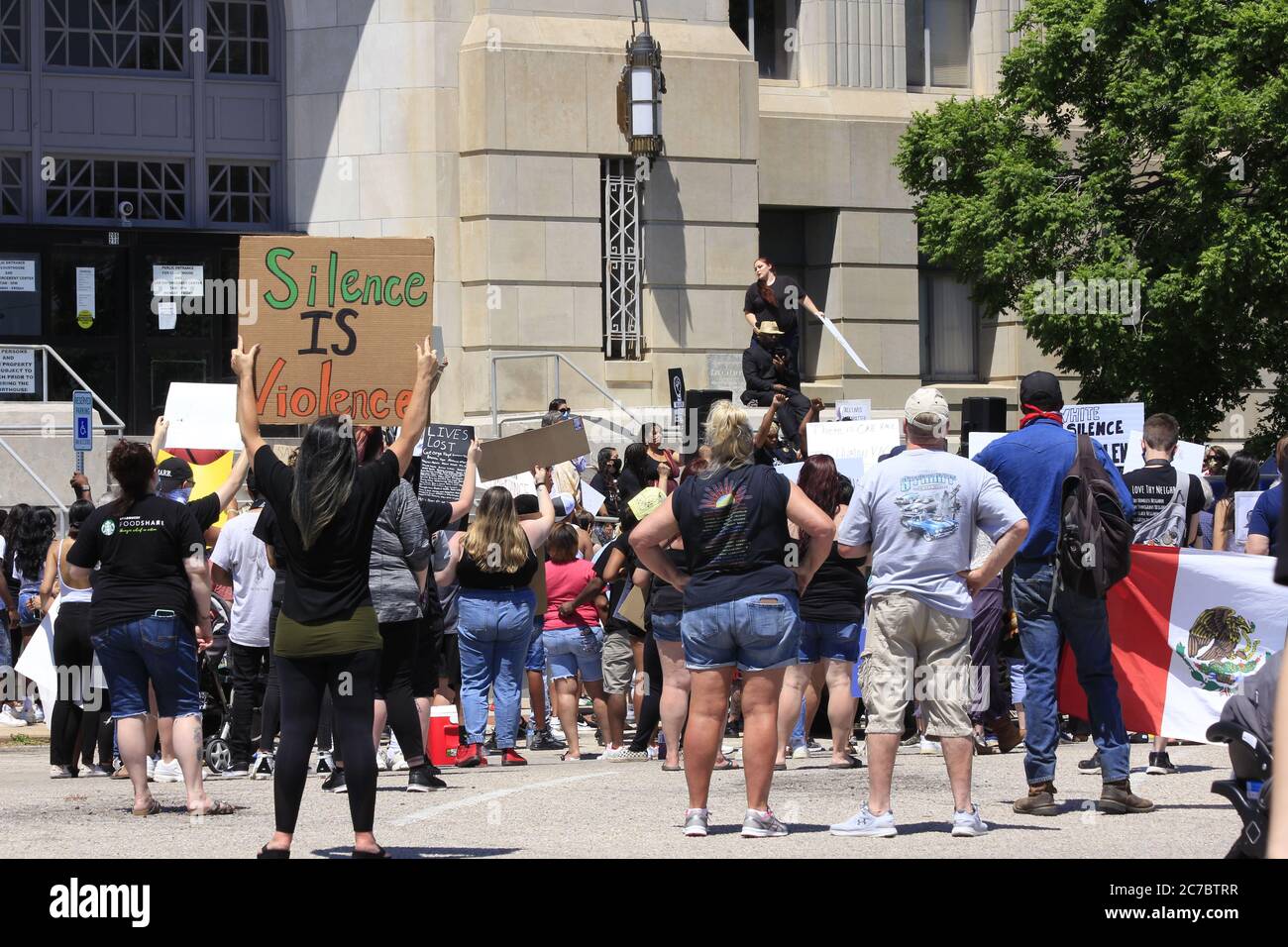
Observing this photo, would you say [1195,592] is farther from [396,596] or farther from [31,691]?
[31,691]

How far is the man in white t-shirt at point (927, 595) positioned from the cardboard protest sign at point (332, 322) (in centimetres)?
370

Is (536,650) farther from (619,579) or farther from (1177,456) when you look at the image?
(1177,456)

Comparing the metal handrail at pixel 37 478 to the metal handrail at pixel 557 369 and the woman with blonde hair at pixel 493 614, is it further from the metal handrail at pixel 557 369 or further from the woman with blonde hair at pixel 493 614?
the woman with blonde hair at pixel 493 614

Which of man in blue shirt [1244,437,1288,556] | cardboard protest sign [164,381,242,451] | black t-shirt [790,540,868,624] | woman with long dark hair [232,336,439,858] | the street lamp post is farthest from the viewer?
the street lamp post

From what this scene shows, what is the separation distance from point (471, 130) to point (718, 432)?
660 inches

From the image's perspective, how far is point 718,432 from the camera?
340 inches

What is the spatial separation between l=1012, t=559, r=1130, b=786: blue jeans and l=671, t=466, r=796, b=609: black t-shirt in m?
1.64

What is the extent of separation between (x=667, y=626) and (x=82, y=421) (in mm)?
11183

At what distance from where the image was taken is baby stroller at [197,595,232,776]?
41.0ft

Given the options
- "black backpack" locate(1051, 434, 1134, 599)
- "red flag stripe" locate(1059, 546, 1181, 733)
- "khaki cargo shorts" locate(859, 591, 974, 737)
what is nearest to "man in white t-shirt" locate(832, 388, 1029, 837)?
"khaki cargo shorts" locate(859, 591, 974, 737)

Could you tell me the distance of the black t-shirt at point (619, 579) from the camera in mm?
13328

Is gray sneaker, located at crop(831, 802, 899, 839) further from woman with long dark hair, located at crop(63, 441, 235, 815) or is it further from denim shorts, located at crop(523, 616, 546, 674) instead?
denim shorts, located at crop(523, 616, 546, 674)

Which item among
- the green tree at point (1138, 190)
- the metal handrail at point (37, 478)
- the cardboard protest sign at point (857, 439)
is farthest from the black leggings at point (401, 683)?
the green tree at point (1138, 190)
